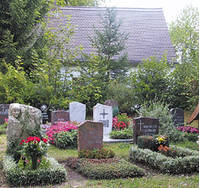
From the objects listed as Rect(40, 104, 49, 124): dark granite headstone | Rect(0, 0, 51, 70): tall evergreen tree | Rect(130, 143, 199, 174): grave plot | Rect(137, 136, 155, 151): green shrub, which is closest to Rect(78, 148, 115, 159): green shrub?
Rect(130, 143, 199, 174): grave plot

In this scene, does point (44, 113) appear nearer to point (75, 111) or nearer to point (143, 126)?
point (75, 111)

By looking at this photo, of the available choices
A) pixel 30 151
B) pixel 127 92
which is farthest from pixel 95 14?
pixel 30 151

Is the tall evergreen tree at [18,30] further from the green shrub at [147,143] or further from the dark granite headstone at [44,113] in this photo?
the green shrub at [147,143]

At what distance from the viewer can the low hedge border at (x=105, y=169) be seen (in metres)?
7.00

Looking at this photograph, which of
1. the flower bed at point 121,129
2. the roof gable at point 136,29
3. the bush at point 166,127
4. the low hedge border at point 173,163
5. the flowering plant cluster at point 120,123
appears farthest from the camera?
the roof gable at point 136,29

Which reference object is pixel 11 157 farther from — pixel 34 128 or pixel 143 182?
pixel 143 182

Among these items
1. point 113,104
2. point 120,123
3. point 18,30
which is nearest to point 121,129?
point 120,123

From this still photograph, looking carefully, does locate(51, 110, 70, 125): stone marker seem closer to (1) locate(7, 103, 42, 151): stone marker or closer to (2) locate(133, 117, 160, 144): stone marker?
(2) locate(133, 117, 160, 144): stone marker

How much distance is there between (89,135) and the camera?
29.4 feet

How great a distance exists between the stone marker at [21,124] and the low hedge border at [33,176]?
1.21 meters

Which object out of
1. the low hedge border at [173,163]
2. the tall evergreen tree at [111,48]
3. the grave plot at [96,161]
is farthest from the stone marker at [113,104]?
the low hedge border at [173,163]

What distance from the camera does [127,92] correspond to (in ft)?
62.4

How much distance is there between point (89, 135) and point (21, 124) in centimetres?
209

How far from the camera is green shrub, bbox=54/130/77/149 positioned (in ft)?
34.2
